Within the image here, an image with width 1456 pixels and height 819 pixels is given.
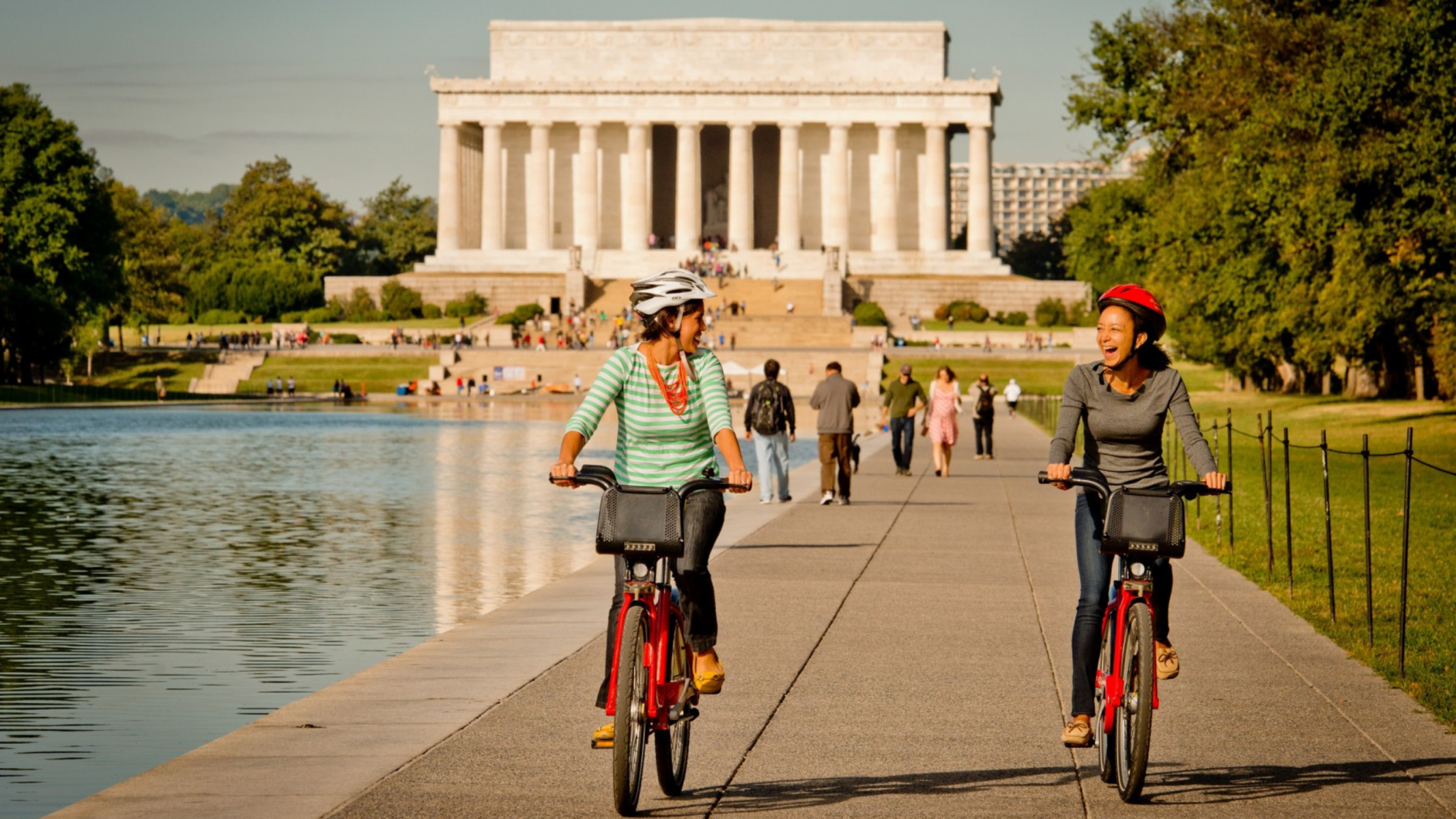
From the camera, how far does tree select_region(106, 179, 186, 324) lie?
108 meters

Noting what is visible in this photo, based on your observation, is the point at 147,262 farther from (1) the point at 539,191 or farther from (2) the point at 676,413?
(2) the point at 676,413

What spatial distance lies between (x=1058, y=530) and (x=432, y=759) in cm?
1433

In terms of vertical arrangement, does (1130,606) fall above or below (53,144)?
below

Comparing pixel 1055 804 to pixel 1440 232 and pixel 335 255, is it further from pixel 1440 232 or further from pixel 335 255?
pixel 335 255

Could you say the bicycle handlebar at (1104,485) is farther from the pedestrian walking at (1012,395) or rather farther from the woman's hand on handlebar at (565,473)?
the pedestrian walking at (1012,395)

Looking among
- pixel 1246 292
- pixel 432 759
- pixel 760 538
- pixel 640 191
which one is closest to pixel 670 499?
pixel 432 759

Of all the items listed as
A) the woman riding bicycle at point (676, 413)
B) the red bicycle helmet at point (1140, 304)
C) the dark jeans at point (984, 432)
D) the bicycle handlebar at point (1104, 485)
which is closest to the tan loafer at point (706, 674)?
the woman riding bicycle at point (676, 413)

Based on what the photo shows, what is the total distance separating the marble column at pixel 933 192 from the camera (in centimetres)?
12656

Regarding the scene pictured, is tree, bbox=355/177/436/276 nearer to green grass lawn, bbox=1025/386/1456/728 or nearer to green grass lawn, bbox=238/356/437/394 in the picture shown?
green grass lawn, bbox=238/356/437/394

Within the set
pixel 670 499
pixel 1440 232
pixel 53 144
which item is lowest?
pixel 670 499

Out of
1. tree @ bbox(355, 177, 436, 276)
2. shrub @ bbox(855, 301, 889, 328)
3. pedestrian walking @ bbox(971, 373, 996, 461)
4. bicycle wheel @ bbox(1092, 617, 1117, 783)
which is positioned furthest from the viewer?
tree @ bbox(355, 177, 436, 276)

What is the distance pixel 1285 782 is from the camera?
27.3ft

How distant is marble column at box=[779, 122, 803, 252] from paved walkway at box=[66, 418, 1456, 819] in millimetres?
111444

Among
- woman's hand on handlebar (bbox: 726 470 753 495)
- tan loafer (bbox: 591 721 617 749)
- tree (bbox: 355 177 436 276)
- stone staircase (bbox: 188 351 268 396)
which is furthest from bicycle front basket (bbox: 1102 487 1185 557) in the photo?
tree (bbox: 355 177 436 276)
